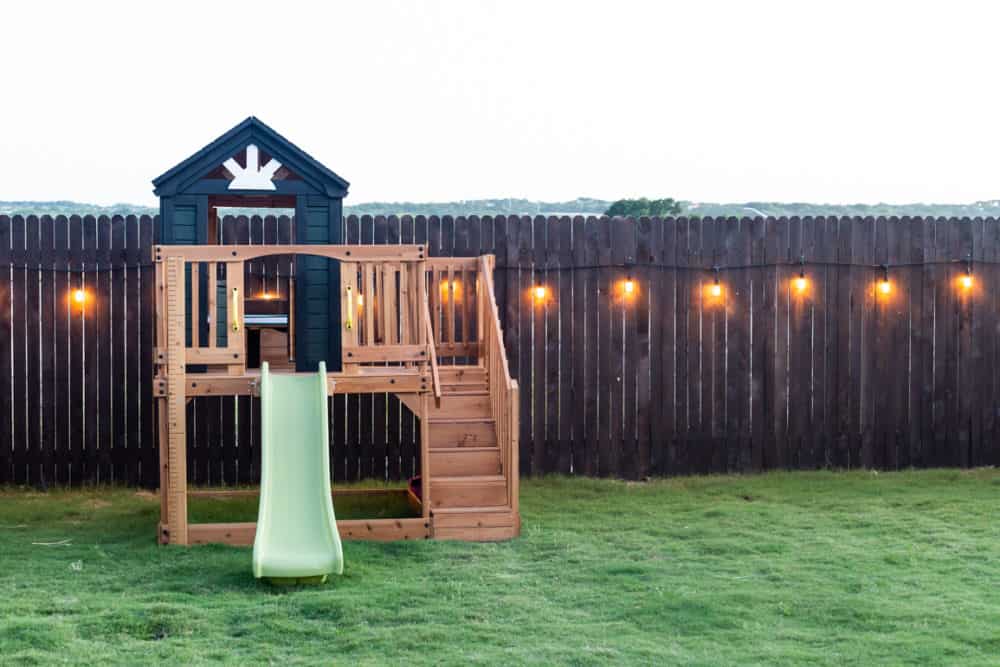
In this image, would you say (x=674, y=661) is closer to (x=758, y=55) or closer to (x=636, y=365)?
(x=636, y=365)

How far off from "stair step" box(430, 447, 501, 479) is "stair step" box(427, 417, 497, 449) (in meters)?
0.19

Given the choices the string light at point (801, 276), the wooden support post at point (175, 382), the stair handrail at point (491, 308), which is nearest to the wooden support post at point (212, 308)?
the wooden support post at point (175, 382)

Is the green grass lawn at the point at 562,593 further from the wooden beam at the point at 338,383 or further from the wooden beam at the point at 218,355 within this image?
the wooden beam at the point at 218,355

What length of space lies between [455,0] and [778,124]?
903 centimetres

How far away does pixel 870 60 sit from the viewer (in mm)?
20453

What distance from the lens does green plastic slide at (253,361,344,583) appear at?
24.8 feet

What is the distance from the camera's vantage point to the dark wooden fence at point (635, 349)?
38.6ft

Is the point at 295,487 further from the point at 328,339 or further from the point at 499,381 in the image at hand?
the point at 328,339

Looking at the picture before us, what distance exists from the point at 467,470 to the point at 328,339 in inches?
67.8

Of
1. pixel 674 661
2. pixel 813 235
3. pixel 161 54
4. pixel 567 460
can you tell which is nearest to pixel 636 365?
pixel 567 460

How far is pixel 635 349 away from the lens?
40.9ft

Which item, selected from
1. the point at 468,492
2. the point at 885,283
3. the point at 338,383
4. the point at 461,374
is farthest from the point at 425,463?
the point at 885,283

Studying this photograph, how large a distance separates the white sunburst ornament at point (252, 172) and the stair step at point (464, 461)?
8.81 ft

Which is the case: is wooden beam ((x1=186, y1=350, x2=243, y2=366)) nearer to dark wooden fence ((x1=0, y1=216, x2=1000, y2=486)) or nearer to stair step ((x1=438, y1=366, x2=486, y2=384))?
stair step ((x1=438, y1=366, x2=486, y2=384))
